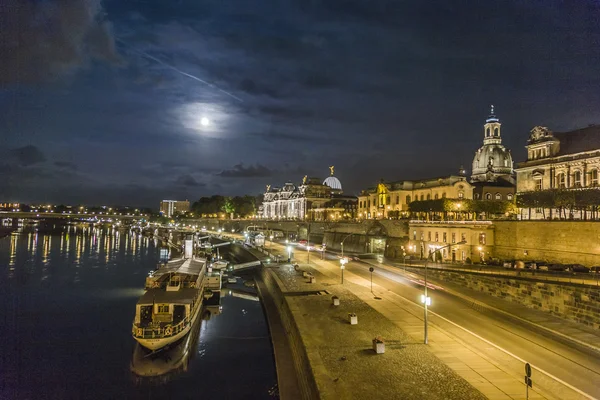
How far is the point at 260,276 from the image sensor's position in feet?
254

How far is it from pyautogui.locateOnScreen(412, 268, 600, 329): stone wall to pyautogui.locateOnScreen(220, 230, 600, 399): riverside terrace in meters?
1.13

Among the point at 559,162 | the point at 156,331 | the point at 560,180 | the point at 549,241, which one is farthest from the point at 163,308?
the point at 559,162

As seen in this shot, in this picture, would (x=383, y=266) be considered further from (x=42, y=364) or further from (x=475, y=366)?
(x=42, y=364)

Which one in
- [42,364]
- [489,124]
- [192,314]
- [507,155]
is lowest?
[42,364]

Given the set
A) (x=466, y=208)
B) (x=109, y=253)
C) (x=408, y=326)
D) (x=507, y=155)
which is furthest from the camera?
(x=507, y=155)

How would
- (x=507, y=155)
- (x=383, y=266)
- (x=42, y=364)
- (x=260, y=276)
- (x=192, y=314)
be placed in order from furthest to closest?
(x=507, y=155) < (x=260, y=276) < (x=383, y=266) < (x=192, y=314) < (x=42, y=364)

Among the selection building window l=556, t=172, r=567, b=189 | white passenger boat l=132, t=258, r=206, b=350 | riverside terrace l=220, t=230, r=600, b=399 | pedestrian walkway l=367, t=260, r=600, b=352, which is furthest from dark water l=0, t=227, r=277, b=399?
building window l=556, t=172, r=567, b=189

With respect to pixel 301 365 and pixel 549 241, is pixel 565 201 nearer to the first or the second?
pixel 549 241

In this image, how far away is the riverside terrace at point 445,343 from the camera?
70.6ft

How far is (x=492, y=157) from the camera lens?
141125mm

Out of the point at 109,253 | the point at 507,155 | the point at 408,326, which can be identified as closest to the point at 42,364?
the point at 408,326

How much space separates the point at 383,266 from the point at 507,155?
9706cm

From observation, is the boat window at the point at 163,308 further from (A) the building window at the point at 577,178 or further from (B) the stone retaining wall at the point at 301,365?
(A) the building window at the point at 577,178

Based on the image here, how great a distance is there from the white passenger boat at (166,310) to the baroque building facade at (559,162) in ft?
170
